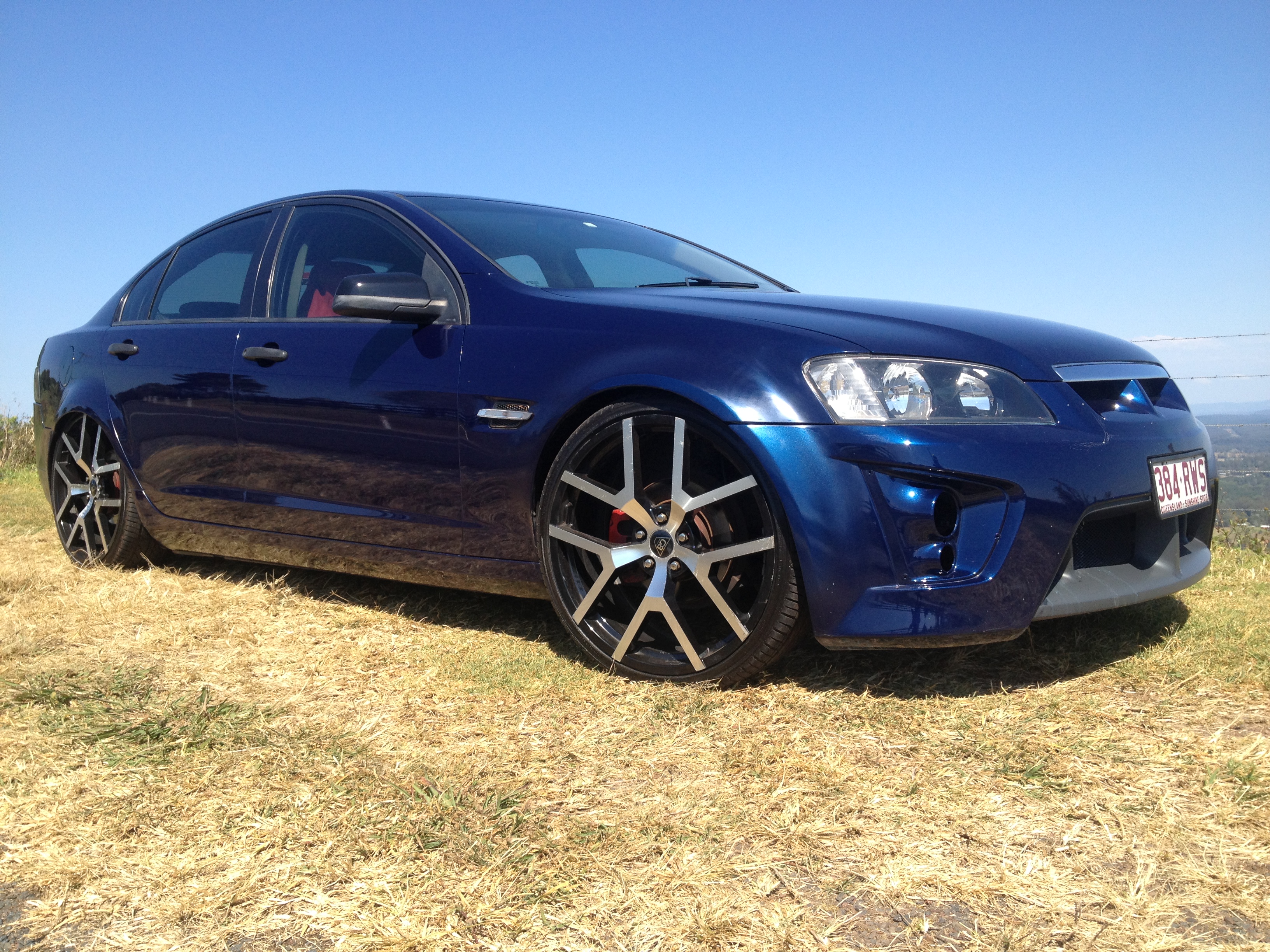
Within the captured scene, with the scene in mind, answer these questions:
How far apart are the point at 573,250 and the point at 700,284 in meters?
0.47

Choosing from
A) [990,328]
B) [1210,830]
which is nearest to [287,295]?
[990,328]

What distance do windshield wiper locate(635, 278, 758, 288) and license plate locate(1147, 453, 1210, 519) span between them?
1563 mm

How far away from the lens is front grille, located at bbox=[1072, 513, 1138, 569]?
2.90m

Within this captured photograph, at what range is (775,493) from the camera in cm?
277

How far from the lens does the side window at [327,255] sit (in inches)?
151

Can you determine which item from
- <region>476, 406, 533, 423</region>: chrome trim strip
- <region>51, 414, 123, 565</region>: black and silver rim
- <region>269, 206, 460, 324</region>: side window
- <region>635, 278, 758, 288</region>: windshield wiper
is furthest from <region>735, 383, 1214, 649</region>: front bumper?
<region>51, 414, 123, 565</region>: black and silver rim

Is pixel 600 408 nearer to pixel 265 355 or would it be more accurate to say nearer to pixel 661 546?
pixel 661 546

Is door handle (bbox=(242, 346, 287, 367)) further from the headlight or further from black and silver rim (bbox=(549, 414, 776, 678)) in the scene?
the headlight

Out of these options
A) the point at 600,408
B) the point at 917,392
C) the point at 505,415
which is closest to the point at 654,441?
the point at 600,408

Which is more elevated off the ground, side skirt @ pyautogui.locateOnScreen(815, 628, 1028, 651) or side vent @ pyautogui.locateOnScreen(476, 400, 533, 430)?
side vent @ pyautogui.locateOnScreen(476, 400, 533, 430)

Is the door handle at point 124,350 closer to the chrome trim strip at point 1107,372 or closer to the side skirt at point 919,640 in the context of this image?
the side skirt at point 919,640

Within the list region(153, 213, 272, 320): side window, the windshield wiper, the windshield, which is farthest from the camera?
region(153, 213, 272, 320): side window

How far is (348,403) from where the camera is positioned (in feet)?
11.9

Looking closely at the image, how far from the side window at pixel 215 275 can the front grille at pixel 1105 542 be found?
3.02 meters
